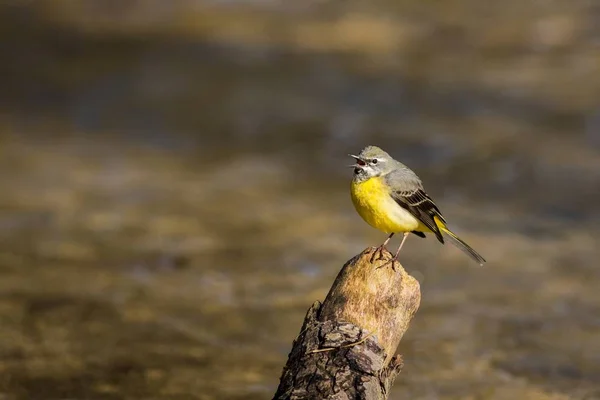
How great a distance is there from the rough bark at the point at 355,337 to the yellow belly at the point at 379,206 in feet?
2.47

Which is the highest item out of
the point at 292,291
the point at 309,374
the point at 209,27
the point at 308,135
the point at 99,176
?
the point at 209,27

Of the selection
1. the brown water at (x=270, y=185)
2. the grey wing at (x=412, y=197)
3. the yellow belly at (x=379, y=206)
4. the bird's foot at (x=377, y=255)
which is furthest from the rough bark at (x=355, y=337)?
the brown water at (x=270, y=185)

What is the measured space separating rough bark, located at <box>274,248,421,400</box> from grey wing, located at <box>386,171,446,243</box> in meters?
0.95

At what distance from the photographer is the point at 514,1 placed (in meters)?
18.1

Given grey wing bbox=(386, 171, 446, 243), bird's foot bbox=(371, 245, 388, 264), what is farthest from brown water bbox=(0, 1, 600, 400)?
bird's foot bbox=(371, 245, 388, 264)

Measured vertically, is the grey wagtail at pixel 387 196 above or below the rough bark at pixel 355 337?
above

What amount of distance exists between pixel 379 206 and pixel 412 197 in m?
0.37

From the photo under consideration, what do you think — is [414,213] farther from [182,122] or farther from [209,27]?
[209,27]

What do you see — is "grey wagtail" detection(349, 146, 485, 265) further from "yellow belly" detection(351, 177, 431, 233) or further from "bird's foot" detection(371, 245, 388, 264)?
"bird's foot" detection(371, 245, 388, 264)

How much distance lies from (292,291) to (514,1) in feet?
30.1

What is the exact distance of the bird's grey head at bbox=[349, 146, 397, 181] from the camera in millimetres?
6777

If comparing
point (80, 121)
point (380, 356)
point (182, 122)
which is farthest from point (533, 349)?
point (80, 121)

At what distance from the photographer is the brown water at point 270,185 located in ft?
31.2

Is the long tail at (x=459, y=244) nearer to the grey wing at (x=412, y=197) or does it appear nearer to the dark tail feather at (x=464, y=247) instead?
the dark tail feather at (x=464, y=247)
